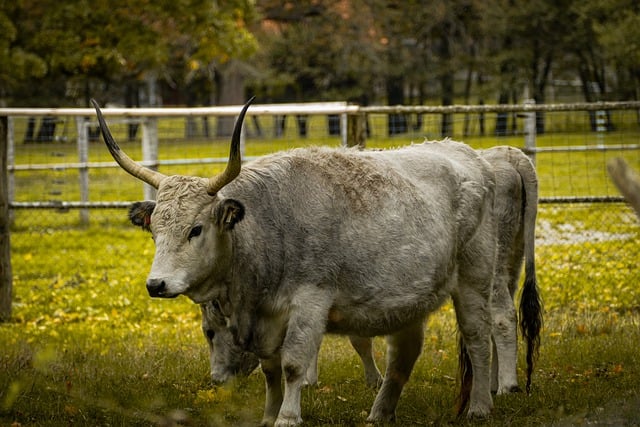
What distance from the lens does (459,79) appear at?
A: 4409 centimetres

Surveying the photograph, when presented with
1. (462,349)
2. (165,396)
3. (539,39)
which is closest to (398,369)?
(462,349)

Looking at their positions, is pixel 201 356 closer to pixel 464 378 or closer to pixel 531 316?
pixel 464 378

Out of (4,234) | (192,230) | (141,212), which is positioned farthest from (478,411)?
(4,234)

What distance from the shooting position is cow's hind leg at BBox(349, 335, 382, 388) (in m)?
7.49

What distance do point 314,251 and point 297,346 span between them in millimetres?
550

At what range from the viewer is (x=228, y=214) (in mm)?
5383

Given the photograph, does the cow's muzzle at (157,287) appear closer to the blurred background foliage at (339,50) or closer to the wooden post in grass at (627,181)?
the wooden post in grass at (627,181)

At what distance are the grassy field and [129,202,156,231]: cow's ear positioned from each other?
91cm

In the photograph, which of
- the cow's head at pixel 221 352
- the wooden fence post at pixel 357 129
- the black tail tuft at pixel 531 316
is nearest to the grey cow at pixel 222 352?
the cow's head at pixel 221 352

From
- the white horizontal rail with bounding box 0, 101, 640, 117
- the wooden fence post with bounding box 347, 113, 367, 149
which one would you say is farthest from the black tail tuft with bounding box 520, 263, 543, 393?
the wooden fence post with bounding box 347, 113, 367, 149

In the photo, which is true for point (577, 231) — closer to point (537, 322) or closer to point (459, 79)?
point (537, 322)

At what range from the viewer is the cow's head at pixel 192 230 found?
5.21 meters

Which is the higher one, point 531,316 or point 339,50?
point 339,50

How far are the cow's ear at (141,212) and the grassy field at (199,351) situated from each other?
36.0 inches
